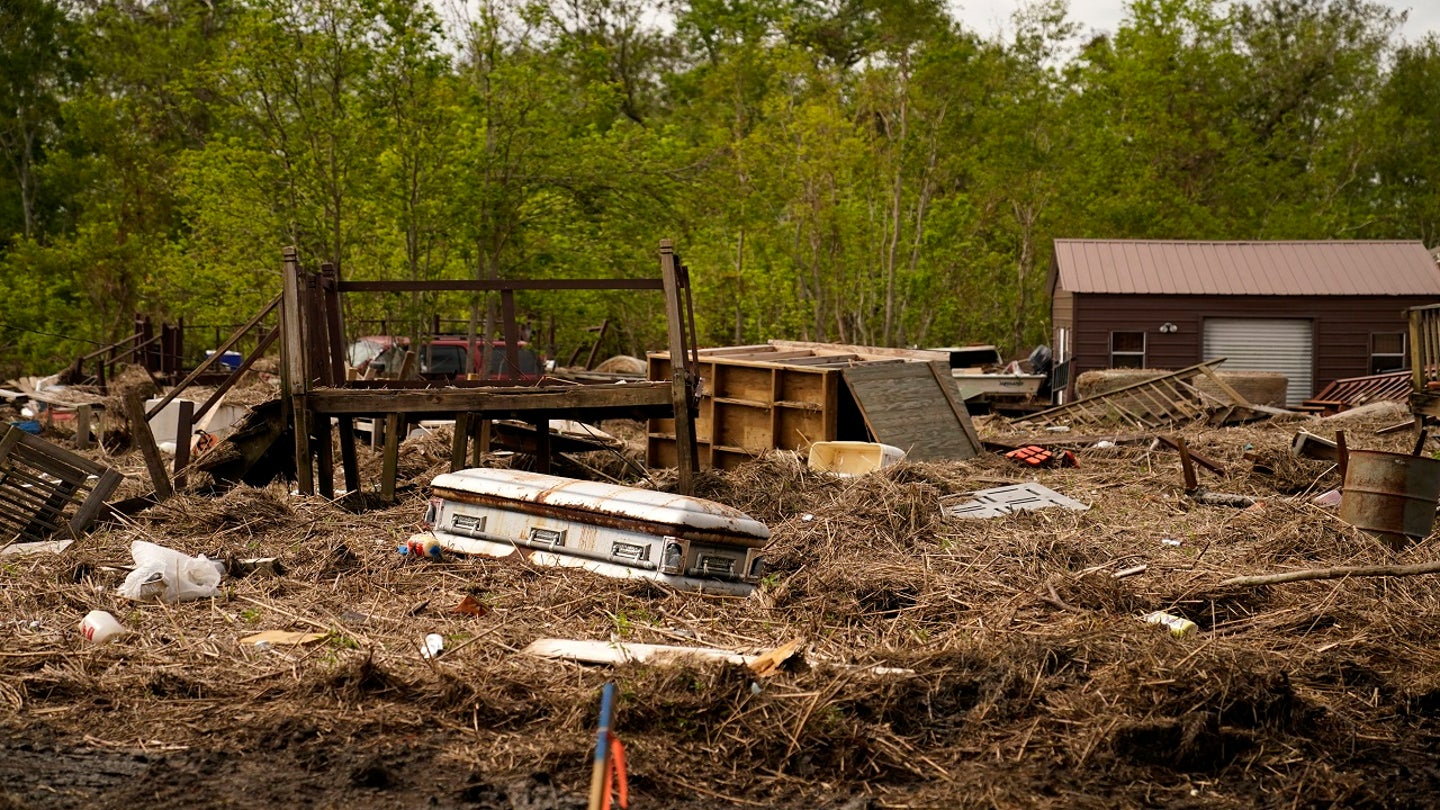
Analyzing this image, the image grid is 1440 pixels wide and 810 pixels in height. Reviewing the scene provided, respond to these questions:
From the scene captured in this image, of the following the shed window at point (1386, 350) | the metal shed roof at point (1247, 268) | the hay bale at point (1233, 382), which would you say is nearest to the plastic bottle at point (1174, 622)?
the hay bale at point (1233, 382)

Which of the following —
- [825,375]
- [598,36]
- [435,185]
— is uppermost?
[598,36]

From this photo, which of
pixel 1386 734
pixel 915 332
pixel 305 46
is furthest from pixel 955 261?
pixel 1386 734

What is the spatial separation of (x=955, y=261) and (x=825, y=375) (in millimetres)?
20238

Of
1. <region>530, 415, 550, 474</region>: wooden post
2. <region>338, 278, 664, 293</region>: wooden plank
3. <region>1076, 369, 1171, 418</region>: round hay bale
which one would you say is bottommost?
<region>1076, 369, 1171, 418</region>: round hay bale

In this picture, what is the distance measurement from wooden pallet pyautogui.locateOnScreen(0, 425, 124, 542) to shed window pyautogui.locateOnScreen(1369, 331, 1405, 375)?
2429cm

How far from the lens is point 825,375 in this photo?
1480 centimetres

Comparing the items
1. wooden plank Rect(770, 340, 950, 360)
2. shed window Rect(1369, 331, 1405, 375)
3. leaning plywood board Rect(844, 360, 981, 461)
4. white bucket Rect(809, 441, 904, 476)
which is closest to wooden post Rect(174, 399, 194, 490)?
white bucket Rect(809, 441, 904, 476)

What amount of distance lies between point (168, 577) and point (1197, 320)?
2348 centimetres

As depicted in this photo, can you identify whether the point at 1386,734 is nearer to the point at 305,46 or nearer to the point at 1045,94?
the point at 305,46

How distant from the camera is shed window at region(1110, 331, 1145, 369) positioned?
28.2 meters

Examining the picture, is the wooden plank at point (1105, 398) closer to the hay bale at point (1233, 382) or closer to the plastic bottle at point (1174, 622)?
the hay bale at point (1233, 382)

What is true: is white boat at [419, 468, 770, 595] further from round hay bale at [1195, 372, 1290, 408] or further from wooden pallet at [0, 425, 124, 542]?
round hay bale at [1195, 372, 1290, 408]

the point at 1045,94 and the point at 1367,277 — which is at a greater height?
the point at 1045,94

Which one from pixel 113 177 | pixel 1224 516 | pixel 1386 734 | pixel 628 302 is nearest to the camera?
pixel 1386 734
